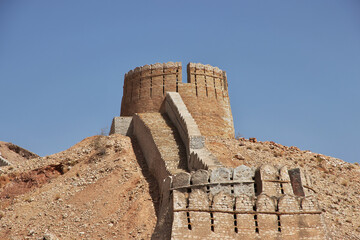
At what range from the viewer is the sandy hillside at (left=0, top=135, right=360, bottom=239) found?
18609mm

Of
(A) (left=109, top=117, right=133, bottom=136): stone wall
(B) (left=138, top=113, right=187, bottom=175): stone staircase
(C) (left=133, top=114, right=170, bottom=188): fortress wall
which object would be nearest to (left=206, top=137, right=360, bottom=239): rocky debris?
(B) (left=138, top=113, right=187, bottom=175): stone staircase

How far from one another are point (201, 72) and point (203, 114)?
250 cm

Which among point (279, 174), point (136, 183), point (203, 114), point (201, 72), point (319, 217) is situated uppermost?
point (201, 72)

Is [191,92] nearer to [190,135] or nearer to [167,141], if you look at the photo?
[167,141]

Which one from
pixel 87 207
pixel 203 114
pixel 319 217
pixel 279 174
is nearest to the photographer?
pixel 319 217

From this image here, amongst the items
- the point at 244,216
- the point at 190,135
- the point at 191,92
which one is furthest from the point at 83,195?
the point at 191,92

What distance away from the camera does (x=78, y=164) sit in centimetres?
2330

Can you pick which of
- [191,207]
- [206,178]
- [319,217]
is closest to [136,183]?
[206,178]

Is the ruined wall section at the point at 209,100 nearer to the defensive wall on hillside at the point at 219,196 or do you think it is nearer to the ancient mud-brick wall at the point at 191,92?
the ancient mud-brick wall at the point at 191,92

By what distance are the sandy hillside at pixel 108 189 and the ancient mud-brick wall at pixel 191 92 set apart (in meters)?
1.43

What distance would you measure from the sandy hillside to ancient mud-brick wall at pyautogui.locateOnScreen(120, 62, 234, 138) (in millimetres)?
1435

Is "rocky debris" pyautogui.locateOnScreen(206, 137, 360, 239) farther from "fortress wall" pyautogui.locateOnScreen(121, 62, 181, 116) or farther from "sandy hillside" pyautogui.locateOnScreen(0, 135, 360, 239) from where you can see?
"fortress wall" pyautogui.locateOnScreen(121, 62, 181, 116)

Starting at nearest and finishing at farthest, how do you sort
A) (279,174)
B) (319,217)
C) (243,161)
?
1. (319,217)
2. (279,174)
3. (243,161)

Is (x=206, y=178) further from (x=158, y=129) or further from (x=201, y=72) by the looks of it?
(x=201, y=72)
